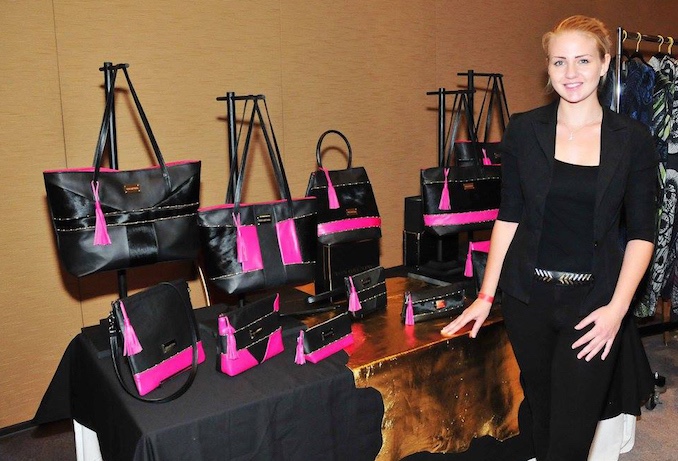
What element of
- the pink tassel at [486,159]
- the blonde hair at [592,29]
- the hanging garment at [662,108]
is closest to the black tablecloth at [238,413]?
the blonde hair at [592,29]

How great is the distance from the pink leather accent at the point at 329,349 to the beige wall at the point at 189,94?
4.10ft

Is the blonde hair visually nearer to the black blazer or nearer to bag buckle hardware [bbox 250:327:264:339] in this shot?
the black blazer

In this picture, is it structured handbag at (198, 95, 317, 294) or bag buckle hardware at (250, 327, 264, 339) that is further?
structured handbag at (198, 95, 317, 294)

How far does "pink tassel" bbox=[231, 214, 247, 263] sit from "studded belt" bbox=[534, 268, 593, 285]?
0.97 meters

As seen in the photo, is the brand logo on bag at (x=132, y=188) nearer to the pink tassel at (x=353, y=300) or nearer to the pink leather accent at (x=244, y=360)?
the pink leather accent at (x=244, y=360)

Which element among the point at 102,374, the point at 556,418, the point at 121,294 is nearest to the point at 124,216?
the point at 121,294

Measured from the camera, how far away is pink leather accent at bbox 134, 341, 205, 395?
1.67 metres

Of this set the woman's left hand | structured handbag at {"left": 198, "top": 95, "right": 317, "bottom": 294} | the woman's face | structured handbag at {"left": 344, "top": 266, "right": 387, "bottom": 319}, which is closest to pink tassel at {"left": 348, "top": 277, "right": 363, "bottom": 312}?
structured handbag at {"left": 344, "top": 266, "right": 387, "bottom": 319}

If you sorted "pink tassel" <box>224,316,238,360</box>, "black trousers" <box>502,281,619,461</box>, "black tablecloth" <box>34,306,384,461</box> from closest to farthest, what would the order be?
"black tablecloth" <box>34,306,384,461</box>
"black trousers" <box>502,281,619,461</box>
"pink tassel" <box>224,316,238,360</box>

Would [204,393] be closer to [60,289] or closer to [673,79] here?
[60,289]

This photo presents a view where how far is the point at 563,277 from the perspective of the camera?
5.50ft

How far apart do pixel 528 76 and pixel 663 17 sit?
154 centimetres

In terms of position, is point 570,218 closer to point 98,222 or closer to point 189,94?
point 98,222

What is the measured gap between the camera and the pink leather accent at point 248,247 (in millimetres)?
2090
